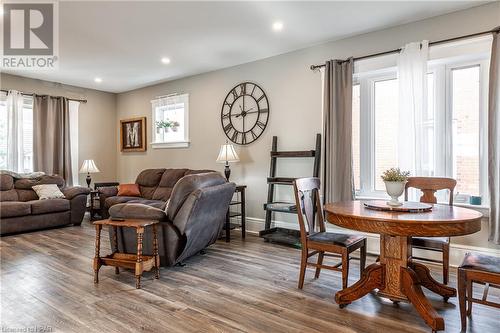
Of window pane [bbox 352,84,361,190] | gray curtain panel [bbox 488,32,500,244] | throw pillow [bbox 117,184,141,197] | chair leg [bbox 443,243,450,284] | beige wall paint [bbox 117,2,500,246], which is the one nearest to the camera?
chair leg [bbox 443,243,450,284]

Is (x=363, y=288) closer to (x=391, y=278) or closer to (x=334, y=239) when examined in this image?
(x=391, y=278)

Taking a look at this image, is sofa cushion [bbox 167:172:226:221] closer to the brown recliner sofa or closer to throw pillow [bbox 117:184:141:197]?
the brown recliner sofa

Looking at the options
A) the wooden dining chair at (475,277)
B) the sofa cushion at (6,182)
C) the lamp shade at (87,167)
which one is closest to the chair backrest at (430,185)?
the wooden dining chair at (475,277)

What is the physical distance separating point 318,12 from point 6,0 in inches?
120

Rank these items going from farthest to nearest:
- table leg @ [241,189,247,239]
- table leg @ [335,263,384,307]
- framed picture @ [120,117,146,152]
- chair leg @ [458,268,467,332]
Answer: framed picture @ [120,117,146,152]
table leg @ [241,189,247,239]
table leg @ [335,263,384,307]
chair leg @ [458,268,467,332]

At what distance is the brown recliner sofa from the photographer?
10.1ft

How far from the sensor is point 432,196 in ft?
9.66

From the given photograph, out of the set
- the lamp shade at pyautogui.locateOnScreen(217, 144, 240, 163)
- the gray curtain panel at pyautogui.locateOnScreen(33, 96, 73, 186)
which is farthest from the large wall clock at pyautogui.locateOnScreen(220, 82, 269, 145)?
the gray curtain panel at pyautogui.locateOnScreen(33, 96, 73, 186)

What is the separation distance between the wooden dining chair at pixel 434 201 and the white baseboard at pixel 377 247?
707 millimetres

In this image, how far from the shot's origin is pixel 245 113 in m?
5.09

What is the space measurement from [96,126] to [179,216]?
4.80m

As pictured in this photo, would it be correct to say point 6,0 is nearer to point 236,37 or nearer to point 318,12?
point 236,37

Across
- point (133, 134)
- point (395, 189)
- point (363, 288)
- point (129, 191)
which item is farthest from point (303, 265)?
point (133, 134)
